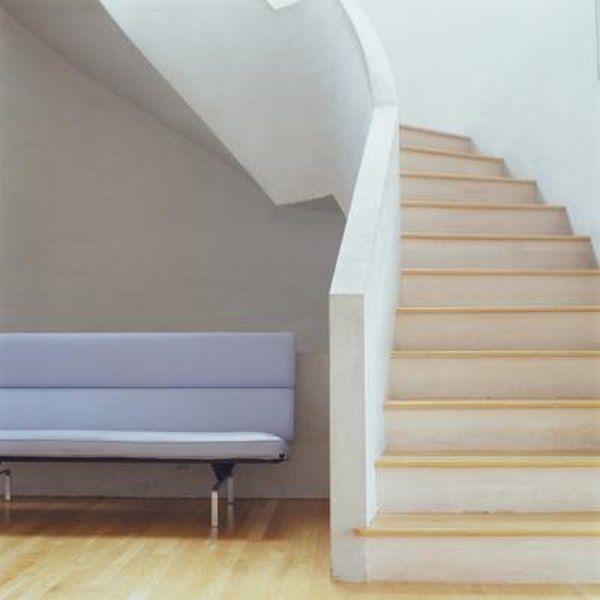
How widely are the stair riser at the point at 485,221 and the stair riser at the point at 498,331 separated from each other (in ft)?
3.06

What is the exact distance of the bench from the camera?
16.0 ft

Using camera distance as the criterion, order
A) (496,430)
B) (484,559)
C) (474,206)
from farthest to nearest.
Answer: (474,206)
(496,430)
(484,559)

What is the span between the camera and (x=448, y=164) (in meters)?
6.07

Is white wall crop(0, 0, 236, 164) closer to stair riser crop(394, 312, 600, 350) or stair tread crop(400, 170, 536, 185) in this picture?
stair tread crop(400, 170, 536, 185)

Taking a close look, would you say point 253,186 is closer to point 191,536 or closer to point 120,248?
point 120,248

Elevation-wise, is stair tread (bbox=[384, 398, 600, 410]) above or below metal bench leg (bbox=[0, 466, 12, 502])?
above

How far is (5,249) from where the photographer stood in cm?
727

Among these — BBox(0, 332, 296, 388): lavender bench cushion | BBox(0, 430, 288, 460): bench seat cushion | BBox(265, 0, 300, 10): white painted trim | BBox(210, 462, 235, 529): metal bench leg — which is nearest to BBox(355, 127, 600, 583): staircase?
BBox(0, 430, 288, 460): bench seat cushion

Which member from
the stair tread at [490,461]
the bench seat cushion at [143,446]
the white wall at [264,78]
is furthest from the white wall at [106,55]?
the stair tread at [490,461]

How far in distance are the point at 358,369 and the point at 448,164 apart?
3.04m

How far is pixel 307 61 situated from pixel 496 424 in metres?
2.74

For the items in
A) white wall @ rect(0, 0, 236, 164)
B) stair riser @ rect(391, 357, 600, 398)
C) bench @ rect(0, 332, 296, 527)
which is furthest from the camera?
white wall @ rect(0, 0, 236, 164)

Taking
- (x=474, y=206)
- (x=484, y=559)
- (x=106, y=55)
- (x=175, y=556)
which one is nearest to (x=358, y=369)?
(x=484, y=559)

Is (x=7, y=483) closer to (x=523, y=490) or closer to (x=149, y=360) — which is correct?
(x=149, y=360)
